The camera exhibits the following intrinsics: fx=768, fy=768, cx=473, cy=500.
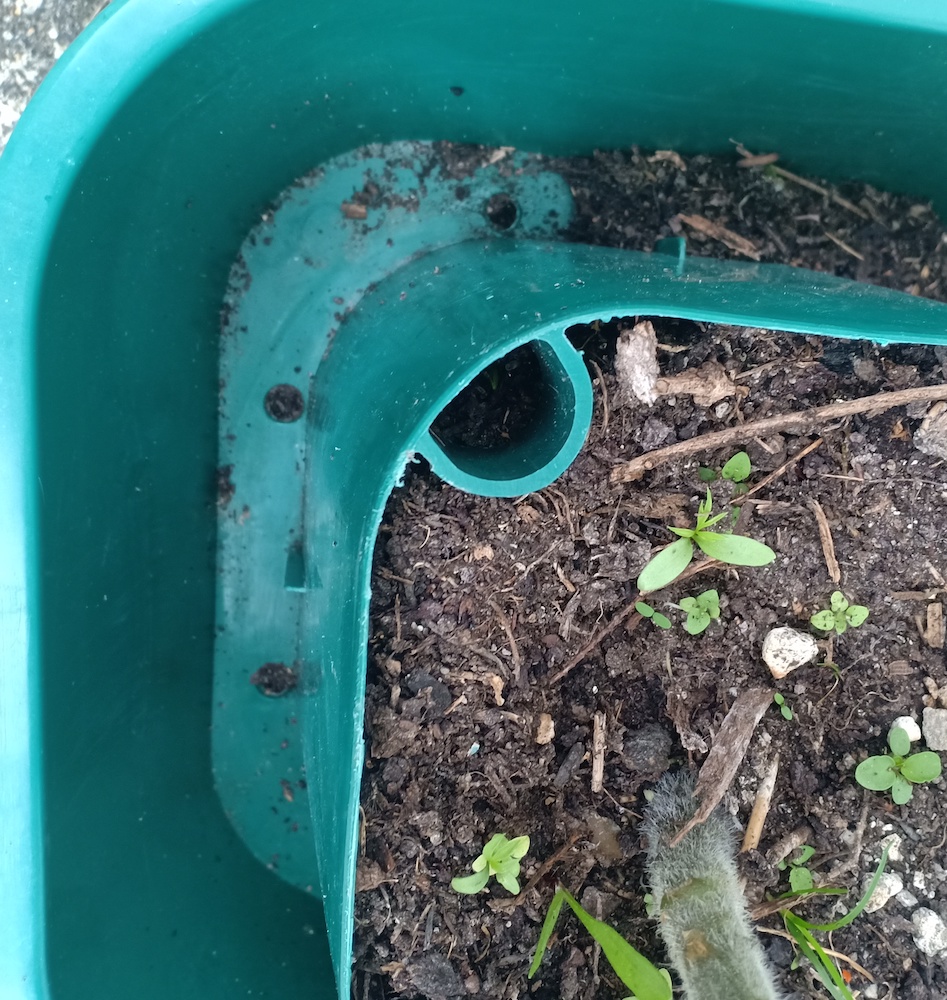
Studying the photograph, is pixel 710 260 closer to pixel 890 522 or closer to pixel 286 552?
pixel 890 522

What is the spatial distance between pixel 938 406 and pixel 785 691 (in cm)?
44

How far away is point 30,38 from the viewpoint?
1.21 meters

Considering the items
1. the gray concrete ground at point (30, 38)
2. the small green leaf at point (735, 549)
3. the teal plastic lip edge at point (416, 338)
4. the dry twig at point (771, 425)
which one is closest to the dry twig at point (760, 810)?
the small green leaf at point (735, 549)

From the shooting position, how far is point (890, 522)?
3.51 feet

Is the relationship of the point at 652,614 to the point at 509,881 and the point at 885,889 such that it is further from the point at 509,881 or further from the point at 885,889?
the point at 885,889

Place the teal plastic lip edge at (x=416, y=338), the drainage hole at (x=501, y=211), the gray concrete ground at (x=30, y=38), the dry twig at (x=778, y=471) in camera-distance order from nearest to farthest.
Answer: the teal plastic lip edge at (x=416, y=338)
the dry twig at (x=778, y=471)
the gray concrete ground at (x=30, y=38)
the drainage hole at (x=501, y=211)

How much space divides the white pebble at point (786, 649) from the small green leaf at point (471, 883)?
474 mm

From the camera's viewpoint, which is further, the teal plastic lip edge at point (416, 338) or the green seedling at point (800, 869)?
the green seedling at point (800, 869)

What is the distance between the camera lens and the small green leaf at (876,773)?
1048 mm

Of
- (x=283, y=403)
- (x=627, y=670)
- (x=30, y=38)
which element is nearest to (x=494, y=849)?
(x=627, y=670)

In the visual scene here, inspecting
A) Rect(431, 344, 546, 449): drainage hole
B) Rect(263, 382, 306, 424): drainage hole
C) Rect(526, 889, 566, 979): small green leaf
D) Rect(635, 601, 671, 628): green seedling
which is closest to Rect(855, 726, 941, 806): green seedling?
Rect(635, 601, 671, 628): green seedling

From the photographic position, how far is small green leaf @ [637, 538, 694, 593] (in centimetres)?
95

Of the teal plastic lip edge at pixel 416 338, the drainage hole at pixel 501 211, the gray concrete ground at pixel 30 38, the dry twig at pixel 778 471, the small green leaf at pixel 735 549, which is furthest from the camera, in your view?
the drainage hole at pixel 501 211

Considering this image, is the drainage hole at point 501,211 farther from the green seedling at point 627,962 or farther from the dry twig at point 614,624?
the green seedling at point 627,962
